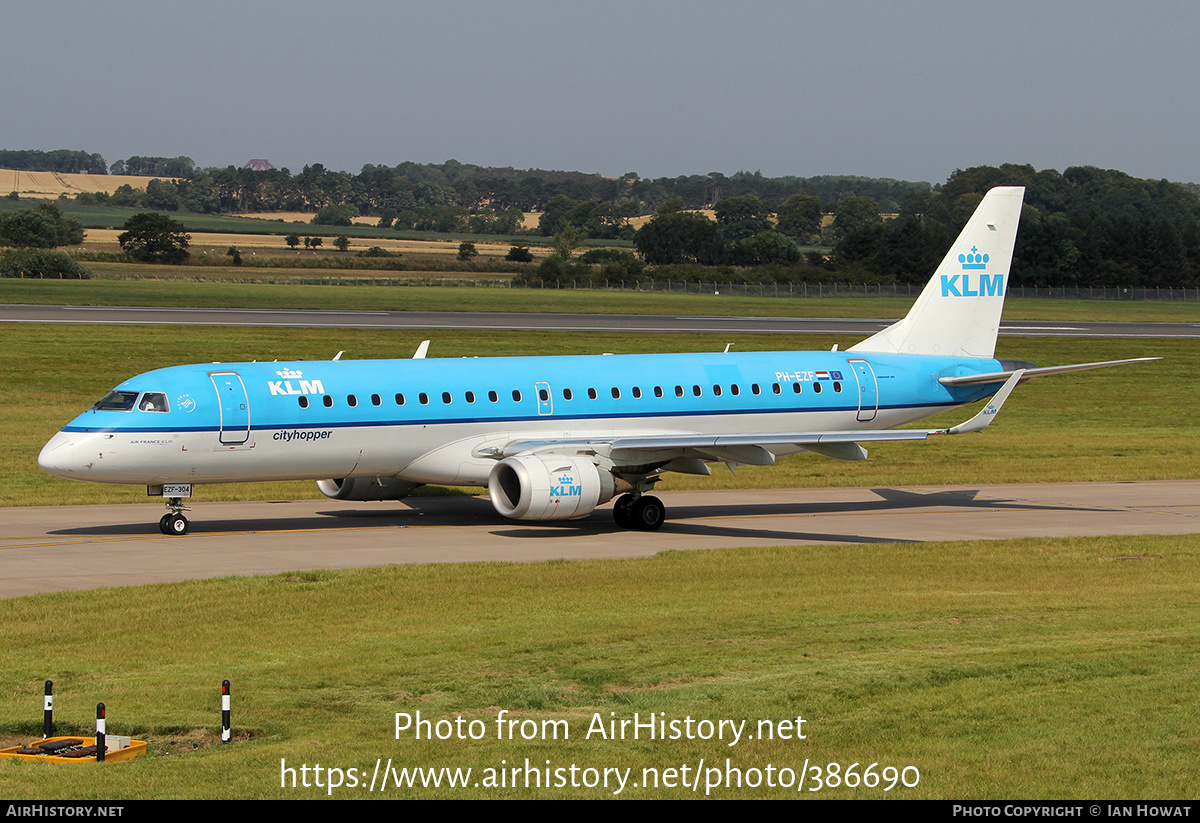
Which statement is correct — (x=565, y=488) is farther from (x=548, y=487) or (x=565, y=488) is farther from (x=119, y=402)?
(x=119, y=402)

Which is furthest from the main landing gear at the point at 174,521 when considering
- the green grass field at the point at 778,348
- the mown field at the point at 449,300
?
the mown field at the point at 449,300

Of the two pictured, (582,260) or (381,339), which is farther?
(582,260)

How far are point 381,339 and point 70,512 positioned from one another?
4264cm

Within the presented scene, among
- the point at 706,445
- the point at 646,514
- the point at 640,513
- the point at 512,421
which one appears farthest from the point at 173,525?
the point at 706,445

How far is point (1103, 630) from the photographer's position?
20.6m

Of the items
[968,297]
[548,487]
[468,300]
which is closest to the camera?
[548,487]

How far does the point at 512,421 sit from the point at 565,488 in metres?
3.14

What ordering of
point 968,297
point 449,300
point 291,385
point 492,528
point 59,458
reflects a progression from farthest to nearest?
point 449,300, point 968,297, point 492,528, point 291,385, point 59,458

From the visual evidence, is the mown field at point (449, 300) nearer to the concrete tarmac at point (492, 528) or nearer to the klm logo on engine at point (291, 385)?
the concrete tarmac at point (492, 528)

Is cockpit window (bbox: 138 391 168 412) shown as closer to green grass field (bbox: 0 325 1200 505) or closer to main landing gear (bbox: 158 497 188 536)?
main landing gear (bbox: 158 497 188 536)

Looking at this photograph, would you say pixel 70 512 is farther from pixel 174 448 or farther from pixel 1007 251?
Result: pixel 1007 251

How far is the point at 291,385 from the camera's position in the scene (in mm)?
31406

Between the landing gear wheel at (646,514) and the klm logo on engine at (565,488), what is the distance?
7.81 feet

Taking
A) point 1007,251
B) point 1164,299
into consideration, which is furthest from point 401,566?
point 1164,299
